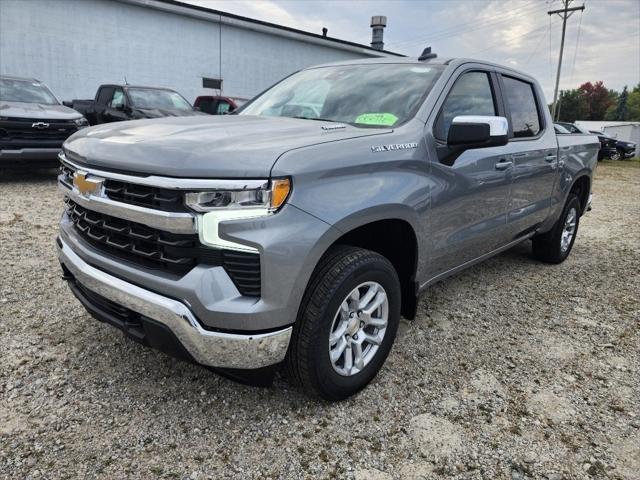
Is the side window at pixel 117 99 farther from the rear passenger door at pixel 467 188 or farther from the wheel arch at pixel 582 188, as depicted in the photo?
the wheel arch at pixel 582 188

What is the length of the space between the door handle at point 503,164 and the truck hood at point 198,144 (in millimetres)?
1200

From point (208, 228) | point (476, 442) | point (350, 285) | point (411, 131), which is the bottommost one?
point (476, 442)

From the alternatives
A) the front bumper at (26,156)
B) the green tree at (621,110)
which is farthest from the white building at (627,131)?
the green tree at (621,110)

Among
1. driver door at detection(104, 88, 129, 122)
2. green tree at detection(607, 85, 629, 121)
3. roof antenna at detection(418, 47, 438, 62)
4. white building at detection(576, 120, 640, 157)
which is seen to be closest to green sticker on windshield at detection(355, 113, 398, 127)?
roof antenna at detection(418, 47, 438, 62)

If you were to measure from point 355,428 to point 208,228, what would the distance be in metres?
1.22

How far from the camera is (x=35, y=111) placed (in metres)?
7.41

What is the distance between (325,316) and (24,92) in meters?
8.46

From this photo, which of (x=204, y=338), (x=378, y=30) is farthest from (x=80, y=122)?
(x=378, y=30)

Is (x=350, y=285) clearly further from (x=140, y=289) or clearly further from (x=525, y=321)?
(x=525, y=321)

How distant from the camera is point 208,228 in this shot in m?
1.90

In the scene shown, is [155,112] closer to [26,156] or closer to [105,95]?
[105,95]

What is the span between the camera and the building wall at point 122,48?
1326 cm

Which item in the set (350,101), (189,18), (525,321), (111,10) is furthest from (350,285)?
(189,18)

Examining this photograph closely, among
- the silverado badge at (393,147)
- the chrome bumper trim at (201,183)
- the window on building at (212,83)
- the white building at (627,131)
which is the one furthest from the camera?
the white building at (627,131)
